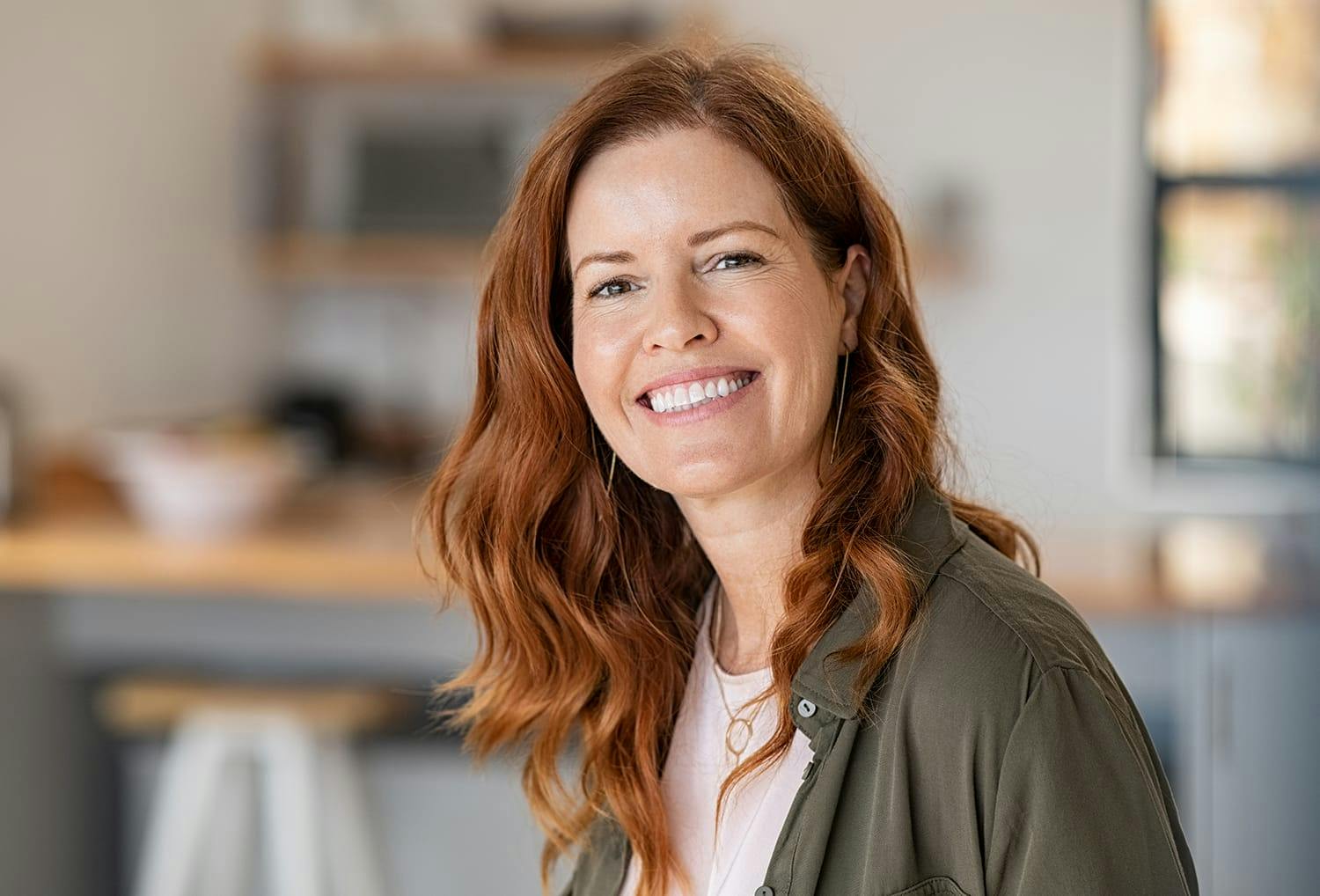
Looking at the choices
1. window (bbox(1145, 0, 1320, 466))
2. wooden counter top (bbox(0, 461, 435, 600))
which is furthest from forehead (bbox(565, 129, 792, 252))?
window (bbox(1145, 0, 1320, 466))

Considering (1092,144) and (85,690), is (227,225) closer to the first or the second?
(85,690)

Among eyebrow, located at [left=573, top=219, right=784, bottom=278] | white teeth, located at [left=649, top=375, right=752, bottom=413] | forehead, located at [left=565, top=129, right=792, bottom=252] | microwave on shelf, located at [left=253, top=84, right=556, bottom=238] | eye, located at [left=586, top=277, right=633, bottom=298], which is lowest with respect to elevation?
white teeth, located at [left=649, top=375, right=752, bottom=413]

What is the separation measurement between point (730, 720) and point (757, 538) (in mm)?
167

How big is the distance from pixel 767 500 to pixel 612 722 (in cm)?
28

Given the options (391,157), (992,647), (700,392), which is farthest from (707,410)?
(391,157)

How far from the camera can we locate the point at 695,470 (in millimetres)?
1227

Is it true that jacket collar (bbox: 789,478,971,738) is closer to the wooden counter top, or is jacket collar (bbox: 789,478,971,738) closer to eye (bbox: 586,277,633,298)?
eye (bbox: 586,277,633,298)

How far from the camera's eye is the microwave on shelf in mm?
4496

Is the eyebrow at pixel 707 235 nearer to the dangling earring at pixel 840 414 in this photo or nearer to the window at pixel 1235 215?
the dangling earring at pixel 840 414

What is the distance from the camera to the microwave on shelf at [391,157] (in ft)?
14.8

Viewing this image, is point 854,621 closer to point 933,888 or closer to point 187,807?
point 933,888

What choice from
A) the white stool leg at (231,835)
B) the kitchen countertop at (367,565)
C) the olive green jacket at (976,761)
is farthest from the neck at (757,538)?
the white stool leg at (231,835)

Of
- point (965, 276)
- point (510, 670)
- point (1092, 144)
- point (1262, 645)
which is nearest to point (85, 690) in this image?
point (510, 670)

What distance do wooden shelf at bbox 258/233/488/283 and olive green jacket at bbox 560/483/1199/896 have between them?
10.9 feet
